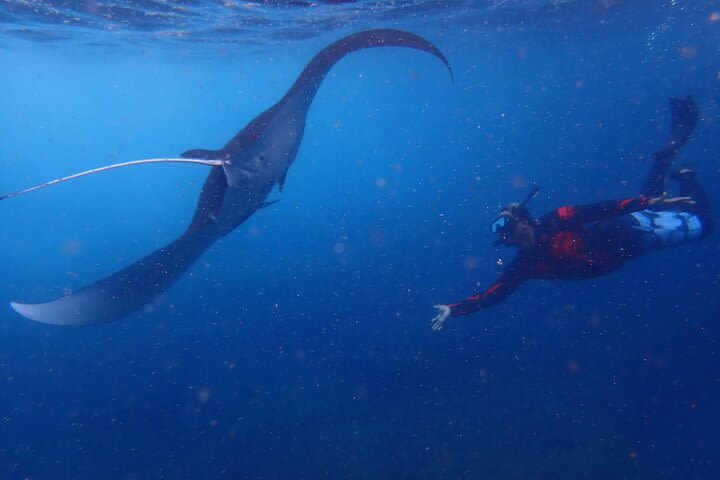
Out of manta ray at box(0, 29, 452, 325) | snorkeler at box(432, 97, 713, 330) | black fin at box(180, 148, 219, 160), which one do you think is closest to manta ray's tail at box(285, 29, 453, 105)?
manta ray at box(0, 29, 452, 325)

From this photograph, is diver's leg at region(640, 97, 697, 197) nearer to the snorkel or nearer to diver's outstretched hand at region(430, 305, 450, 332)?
the snorkel

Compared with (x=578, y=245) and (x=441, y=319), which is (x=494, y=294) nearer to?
(x=441, y=319)

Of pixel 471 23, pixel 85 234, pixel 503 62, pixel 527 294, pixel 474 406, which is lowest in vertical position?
pixel 85 234

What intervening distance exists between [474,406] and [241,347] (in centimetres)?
578

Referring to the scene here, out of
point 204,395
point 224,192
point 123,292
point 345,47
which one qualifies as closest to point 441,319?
point 224,192

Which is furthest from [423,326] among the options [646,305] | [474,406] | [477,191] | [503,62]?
[503,62]

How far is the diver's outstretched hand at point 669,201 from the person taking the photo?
577cm

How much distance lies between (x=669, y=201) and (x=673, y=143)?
2.91 m

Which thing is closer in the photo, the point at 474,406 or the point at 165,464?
the point at 165,464

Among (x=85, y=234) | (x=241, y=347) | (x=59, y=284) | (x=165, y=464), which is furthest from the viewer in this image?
(x=85, y=234)

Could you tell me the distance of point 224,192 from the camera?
374cm

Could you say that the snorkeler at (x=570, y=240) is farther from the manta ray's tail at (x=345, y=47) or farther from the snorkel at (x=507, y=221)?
the manta ray's tail at (x=345, y=47)

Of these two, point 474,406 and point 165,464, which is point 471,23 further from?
point 165,464

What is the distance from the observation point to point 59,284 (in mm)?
15602
